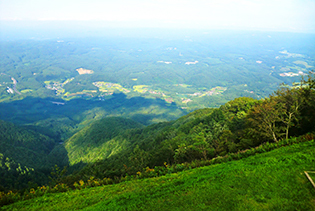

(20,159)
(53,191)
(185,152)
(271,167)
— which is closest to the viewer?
(271,167)

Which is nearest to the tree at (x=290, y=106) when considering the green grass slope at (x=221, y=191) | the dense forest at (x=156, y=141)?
the dense forest at (x=156, y=141)

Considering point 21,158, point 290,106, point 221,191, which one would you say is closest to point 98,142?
point 21,158

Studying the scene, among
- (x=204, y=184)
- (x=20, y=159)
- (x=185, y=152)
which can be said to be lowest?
(x=20, y=159)

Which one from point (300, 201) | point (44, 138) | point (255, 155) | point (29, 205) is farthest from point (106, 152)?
point (300, 201)

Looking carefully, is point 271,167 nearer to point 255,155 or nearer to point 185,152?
point 255,155

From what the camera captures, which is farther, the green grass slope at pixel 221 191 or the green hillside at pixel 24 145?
the green hillside at pixel 24 145

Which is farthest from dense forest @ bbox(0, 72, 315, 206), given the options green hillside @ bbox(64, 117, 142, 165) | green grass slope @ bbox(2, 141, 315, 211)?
green grass slope @ bbox(2, 141, 315, 211)

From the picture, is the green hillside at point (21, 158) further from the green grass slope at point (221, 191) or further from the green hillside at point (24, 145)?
the green grass slope at point (221, 191)

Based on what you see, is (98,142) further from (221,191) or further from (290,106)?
(221,191)
